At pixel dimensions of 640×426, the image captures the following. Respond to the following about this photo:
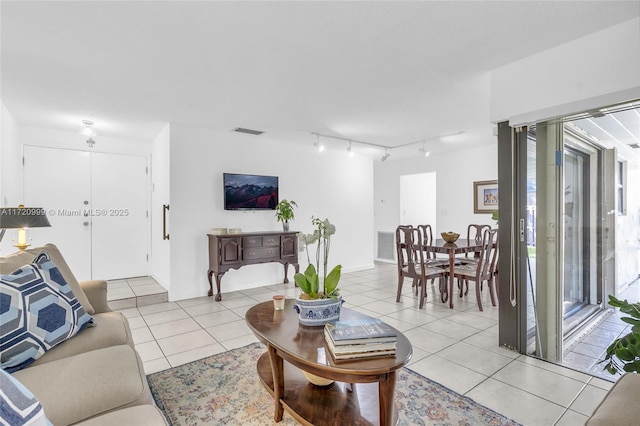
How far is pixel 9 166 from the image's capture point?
378cm

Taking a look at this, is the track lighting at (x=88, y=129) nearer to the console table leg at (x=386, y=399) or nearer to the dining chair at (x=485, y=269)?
the console table leg at (x=386, y=399)

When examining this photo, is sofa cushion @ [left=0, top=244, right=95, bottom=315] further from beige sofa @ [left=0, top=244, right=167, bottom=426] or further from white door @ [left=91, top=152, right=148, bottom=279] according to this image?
white door @ [left=91, top=152, right=148, bottom=279]

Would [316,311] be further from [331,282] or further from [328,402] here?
[328,402]

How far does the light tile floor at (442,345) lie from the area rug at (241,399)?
13cm

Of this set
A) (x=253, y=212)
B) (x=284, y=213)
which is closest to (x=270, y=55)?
(x=284, y=213)

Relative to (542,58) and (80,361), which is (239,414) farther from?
(542,58)

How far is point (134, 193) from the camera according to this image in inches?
208

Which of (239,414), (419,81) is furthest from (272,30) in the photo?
(239,414)

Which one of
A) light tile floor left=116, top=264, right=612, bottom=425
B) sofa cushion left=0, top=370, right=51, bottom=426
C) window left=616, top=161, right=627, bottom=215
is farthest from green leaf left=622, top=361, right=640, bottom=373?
sofa cushion left=0, top=370, right=51, bottom=426

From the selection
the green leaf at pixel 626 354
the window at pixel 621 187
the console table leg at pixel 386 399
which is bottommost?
the console table leg at pixel 386 399

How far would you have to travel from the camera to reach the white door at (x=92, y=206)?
14.9 ft

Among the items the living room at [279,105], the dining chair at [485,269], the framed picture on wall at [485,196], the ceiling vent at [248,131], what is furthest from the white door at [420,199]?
A: the ceiling vent at [248,131]

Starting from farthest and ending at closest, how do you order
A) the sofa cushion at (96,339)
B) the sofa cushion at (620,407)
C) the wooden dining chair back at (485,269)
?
1. the wooden dining chair back at (485,269)
2. the sofa cushion at (96,339)
3. the sofa cushion at (620,407)

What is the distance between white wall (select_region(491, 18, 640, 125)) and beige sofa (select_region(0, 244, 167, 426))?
3.07 m
